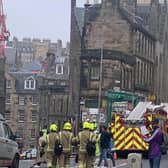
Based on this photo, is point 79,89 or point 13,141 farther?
point 79,89

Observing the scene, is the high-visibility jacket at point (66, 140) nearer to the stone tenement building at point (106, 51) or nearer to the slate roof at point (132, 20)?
the stone tenement building at point (106, 51)

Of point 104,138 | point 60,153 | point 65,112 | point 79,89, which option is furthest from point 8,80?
point 60,153

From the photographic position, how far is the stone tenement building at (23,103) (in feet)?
352

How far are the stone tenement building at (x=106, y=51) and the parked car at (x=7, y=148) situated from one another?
45.0 meters

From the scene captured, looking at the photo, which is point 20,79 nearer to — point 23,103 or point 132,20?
point 23,103

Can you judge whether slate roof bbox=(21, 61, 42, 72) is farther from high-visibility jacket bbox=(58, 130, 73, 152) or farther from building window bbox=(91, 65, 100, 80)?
high-visibility jacket bbox=(58, 130, 73, 152)

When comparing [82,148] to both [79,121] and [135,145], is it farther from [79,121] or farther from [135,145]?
[79,121]

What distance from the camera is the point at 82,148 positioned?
2238 centimetres

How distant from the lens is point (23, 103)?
358ft

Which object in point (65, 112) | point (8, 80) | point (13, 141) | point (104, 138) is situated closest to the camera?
point (13, 141)

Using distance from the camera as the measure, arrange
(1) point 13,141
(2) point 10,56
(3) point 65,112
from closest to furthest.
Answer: (1) point 13,141 < (3) point 65,112 < (2) point 10,56

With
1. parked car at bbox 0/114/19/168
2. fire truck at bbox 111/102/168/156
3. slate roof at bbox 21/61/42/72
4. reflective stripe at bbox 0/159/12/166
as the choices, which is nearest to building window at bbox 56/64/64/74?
slate roof at bbox 21/61/42/72

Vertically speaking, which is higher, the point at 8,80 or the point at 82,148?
the point at 82,148

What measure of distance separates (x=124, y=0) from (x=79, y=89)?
14.6 m
